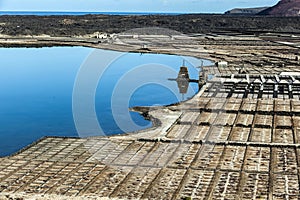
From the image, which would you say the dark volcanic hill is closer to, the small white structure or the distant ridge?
the distant ridge

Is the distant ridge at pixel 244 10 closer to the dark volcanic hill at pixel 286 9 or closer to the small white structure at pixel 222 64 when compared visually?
the dark volcanic hill at pixel 286 9

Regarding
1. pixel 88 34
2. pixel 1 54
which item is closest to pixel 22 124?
pixel 1 54

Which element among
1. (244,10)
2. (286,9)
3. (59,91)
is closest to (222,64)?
(59,91)

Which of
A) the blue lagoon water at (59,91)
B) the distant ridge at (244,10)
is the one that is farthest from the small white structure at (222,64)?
the distant ridge at (244,10)

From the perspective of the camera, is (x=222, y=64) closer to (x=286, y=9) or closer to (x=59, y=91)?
(x=59, y=91)

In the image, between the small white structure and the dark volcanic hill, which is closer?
the small white structure

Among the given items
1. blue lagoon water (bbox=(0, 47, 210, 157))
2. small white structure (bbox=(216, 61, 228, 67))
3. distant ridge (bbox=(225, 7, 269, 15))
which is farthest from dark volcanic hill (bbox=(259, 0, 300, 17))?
small white structure (bbox=(216, 61, 228, 67))
